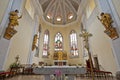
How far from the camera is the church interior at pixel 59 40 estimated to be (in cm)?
569

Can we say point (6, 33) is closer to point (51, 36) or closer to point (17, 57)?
point (17, 57)

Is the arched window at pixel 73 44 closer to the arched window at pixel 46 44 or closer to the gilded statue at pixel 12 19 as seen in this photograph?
the arched window at pixel 46 44

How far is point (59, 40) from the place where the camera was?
15867 mm

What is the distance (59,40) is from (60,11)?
510 centimetres

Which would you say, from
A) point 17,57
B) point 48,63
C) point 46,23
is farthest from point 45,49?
point 17,57

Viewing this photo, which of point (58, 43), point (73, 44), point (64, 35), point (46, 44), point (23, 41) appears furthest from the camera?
point (64, 35)

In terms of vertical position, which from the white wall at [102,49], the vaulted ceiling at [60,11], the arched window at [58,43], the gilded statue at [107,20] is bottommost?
the white wall at [102,49]

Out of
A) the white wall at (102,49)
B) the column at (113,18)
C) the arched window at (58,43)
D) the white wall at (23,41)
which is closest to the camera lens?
the column at (113,18)

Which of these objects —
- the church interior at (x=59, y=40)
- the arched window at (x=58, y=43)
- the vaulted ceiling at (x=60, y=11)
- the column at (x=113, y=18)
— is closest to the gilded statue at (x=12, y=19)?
the church interior at (x=59, y=40)

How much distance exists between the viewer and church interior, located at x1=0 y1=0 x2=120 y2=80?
18.7ft

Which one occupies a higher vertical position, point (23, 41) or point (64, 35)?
point (64, 35)

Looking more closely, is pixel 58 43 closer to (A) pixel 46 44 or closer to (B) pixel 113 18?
(A) pixel 46 44

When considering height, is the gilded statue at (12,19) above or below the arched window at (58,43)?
below

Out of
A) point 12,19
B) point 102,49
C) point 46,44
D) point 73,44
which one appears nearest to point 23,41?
point 12,19
